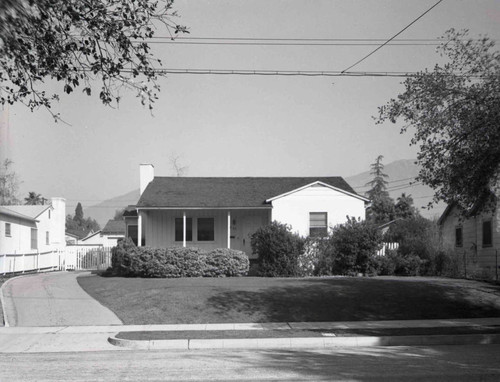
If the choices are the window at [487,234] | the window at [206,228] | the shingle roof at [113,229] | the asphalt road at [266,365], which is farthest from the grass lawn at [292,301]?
the shingle roof at [113,229]

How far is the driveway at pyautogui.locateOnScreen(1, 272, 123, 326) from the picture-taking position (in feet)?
53.4

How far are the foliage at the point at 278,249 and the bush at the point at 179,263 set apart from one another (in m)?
0.96

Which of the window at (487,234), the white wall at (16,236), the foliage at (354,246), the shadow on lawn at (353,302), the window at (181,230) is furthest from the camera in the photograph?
the white wall at (16,236)

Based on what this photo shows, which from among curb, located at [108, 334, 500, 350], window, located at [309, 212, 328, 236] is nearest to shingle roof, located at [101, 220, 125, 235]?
window, located at [309, 212, 328, 236]

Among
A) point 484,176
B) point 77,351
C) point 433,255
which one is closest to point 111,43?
point 77,351

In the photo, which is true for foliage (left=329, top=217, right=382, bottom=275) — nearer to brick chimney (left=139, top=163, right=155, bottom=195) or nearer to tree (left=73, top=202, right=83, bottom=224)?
A: brick chimney (left=139, top=163, right=155, bottom=195)

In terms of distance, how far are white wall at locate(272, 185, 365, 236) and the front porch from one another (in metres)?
1.30

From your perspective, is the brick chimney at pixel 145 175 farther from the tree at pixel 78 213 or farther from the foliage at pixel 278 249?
the tree at pixel 78 213

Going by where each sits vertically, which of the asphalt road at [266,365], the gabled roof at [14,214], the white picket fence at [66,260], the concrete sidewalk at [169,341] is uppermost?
the gabled roof at [14,214]

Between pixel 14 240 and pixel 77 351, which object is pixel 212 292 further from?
pixel 14 240

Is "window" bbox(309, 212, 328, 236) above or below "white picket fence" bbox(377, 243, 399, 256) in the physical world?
above

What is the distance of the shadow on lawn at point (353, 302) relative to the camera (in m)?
16.9

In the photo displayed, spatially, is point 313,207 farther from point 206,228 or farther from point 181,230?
point 181,230

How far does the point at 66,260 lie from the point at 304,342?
25.7 meters
